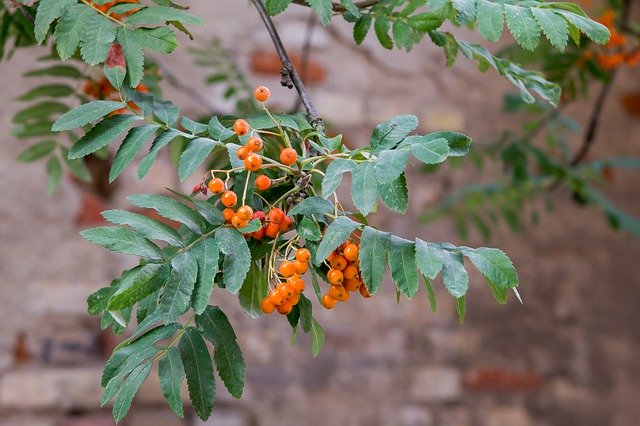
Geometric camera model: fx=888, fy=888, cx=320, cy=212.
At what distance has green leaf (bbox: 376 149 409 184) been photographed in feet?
1.91

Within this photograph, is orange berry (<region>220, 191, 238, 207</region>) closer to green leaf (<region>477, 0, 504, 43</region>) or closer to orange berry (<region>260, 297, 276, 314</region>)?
orange berry (<region>260, 297, 276, 314</region>)

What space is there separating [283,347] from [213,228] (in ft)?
3.11

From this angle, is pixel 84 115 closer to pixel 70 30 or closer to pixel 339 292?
pixel 70 30

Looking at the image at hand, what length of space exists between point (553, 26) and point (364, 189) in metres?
0.21

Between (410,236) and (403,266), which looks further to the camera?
(410,236)

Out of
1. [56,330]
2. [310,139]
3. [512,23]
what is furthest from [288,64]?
[56,330]

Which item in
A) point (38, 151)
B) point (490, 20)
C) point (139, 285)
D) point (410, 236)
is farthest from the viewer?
point (410, 236)

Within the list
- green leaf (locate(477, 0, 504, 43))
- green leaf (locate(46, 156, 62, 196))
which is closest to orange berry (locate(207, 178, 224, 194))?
green leaf (locate(477, 0, 504, 43))

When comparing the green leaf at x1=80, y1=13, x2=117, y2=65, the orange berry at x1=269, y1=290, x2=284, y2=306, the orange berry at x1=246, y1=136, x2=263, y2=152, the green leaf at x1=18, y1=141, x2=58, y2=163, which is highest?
the green leaf at x1=80, y1=13, x2=117, y2=65

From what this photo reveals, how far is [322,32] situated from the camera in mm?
1681

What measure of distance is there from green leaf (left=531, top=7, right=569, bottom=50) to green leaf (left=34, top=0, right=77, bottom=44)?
0.36m

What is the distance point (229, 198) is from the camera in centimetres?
62

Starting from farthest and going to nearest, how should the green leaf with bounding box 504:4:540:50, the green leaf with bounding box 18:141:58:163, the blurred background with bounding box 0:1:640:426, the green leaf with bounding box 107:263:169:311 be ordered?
1. the blurred background with bounding box 0:1:640:426
2. the green leaf with bounding box 18:141:58:163
3. the green leaf with bounding box 504:4:540:50
4. the green leaf with bounding box 107:263:169:311

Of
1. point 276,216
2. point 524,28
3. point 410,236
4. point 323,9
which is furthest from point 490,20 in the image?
point 410,236
